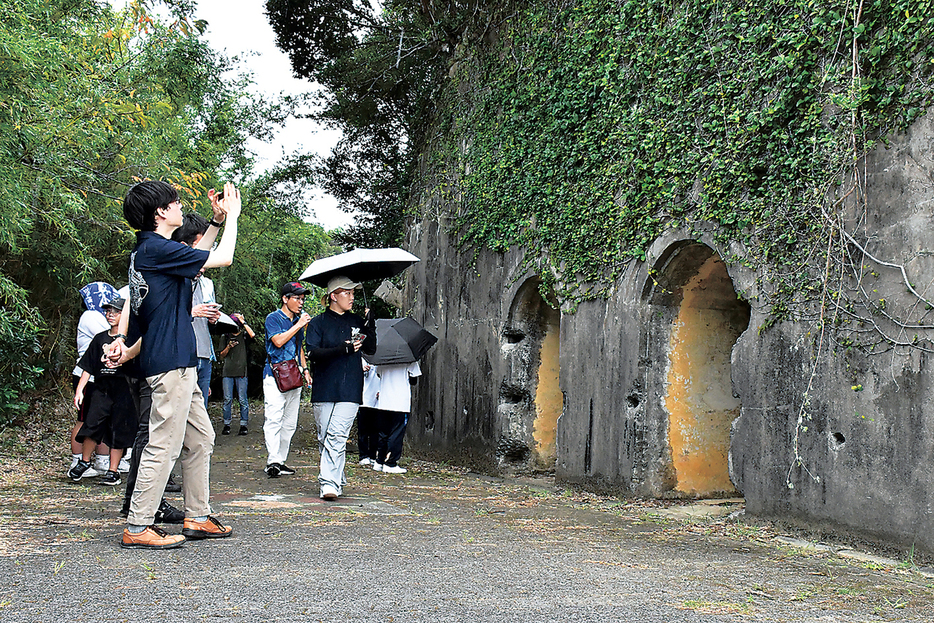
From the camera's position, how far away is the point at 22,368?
1166 cm

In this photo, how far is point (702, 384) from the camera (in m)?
7.73

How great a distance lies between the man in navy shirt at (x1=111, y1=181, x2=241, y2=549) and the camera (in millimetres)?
4535

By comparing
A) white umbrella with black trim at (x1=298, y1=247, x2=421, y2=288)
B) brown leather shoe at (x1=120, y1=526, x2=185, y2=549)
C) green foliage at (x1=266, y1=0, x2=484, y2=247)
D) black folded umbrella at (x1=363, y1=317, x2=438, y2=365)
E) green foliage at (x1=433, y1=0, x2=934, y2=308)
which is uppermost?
green foliage at (x1=266, y1=0, x2=484, y2=247)

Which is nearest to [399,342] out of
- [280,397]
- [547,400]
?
[280,397]

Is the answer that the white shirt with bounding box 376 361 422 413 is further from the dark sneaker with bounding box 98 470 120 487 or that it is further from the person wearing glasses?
the dark sneaker with bounding box 98 470 120 487

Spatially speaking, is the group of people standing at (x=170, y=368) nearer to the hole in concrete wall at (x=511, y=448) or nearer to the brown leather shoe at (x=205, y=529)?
the brown leather shoe at (x=205, y=529)

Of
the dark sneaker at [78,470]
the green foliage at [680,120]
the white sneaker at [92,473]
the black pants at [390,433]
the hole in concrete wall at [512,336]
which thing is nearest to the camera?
the green foliage at [680,120]

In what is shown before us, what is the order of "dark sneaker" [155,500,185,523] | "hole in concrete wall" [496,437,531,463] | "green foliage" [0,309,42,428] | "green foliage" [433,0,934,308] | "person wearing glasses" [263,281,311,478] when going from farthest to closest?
"green foliage" [0,309,42,428] < "hole in concrete wall" [496,437,531,463] < "person wearing glasses" [263,281,311,478] < "green foliage" [433,0,934,308] < "dark sneaker" [155,500,185,523]

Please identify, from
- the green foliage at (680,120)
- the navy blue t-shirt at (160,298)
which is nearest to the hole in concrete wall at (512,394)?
the green foliage at (680,120)

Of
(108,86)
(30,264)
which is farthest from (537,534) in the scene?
(30,264)

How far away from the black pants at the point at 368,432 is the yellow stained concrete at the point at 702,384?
3.79 metres

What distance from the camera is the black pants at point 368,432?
10.0 m

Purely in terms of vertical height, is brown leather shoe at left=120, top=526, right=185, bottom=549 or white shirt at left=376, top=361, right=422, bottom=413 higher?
white shirt at left=376, top=361, right=422, bottom=413

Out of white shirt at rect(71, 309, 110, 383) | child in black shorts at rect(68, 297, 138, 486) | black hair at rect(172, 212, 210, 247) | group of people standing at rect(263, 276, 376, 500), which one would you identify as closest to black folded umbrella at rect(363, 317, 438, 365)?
group of people standing at rect(263, 276, 376, 500)
